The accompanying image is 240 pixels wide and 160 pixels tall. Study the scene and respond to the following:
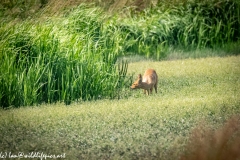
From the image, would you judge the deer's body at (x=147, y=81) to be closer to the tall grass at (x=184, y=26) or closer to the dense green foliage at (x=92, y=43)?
the dense green foliage at (x=92, y=43)

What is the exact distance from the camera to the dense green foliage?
14.8ft

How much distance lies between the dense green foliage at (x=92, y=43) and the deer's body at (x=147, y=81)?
5.6 inches

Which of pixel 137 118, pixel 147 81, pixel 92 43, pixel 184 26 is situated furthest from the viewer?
pixel 184 26

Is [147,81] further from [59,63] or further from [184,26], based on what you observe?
[184,26]

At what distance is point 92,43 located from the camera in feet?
16.1

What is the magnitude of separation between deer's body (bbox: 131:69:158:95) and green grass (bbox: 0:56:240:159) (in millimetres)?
79

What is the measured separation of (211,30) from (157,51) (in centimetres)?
79

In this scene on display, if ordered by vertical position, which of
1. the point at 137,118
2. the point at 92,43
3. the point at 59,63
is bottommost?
the point at 137,118

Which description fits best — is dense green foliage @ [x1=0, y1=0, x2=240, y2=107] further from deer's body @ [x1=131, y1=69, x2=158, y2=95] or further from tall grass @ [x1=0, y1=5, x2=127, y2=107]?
deer's body @ [x1=131, y1=69, x2=158, y2=95]

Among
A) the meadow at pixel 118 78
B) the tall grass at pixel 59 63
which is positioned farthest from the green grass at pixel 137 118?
the tall grass at pixel 59 63

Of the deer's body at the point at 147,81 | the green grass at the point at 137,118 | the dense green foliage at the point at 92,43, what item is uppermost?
the dense green foliage at the point at 92,43

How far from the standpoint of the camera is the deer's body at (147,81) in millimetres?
4801

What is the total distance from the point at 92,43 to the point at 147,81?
1.93 ft

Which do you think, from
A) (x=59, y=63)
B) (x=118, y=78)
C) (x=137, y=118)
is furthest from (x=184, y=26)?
(x=137, y=118)
